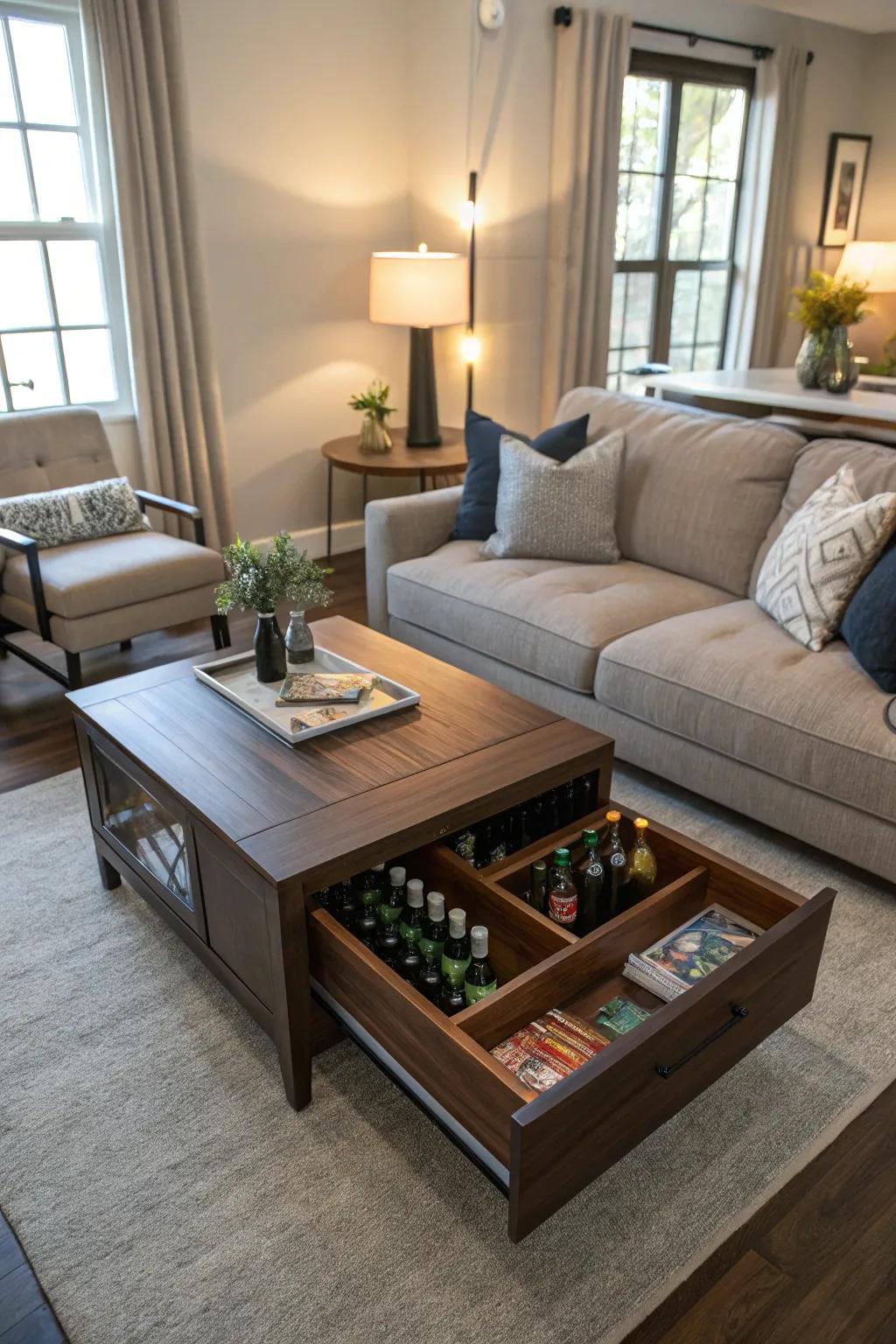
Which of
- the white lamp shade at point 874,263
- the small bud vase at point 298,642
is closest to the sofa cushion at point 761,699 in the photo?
the small bud vase at point 298,642

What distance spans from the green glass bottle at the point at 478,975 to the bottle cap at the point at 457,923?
1.1 inches

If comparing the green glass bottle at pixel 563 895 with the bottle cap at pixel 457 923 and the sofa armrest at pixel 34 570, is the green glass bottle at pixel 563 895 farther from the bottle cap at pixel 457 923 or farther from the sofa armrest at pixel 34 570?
the sofa armrest at pixel 34 570

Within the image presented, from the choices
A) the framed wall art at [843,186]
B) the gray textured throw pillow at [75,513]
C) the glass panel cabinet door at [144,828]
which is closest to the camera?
the glass panel cabinet door at [144,828]

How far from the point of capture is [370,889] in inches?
69.9

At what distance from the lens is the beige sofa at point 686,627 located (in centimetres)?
218

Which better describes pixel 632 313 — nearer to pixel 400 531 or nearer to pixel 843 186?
pixel 843 186

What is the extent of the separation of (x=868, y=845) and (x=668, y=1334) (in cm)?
116

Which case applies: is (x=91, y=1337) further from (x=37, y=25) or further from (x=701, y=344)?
(x=701, y=344)

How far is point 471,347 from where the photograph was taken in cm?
448

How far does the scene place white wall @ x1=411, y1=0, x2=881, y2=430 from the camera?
4078 millimetres

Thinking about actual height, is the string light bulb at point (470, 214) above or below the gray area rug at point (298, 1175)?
above

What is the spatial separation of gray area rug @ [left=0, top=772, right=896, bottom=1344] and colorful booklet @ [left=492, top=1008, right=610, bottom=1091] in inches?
10.0

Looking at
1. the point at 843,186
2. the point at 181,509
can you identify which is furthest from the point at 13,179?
the point at 843,186

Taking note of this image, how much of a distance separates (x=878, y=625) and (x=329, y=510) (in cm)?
277
